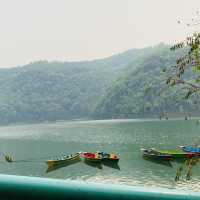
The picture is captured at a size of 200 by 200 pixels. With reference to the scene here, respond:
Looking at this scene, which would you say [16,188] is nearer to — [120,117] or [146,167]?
[146,167]

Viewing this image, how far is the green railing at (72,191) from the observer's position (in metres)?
0.98

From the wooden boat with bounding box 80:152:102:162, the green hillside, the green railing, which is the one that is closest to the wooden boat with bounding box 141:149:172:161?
the wooden boat with bounding box 80:152:102:162

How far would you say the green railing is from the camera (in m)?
0.98

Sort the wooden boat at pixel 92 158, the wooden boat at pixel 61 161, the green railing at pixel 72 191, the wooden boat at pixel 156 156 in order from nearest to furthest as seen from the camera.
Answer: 1. the green railing at pixel 72 191
2. the wooden boat at pixel 156 156
3. the wooden boat at pixel 61 161
4. the wooden boat at pixel 92 158

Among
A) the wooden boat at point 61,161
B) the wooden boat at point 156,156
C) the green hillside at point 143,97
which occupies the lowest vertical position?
the wooden boat at point 61,161

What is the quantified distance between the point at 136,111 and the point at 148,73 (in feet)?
92.2

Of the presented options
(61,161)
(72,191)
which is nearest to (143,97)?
(61,161)

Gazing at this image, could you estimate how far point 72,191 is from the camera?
1.06 metres

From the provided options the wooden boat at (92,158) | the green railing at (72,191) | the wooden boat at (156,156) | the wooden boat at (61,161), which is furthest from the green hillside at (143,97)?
the green railing at (72,191)

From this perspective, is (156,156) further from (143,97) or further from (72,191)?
(143,97)

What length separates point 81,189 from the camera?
1.04 m

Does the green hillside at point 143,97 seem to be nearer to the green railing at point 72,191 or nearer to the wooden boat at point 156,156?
the wooden boat at point 156,156

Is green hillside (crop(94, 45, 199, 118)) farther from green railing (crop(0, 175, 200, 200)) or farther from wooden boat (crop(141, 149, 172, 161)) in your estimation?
green railing (crop(0, 175, 200, 200))

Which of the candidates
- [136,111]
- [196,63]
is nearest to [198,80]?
[196,63]
